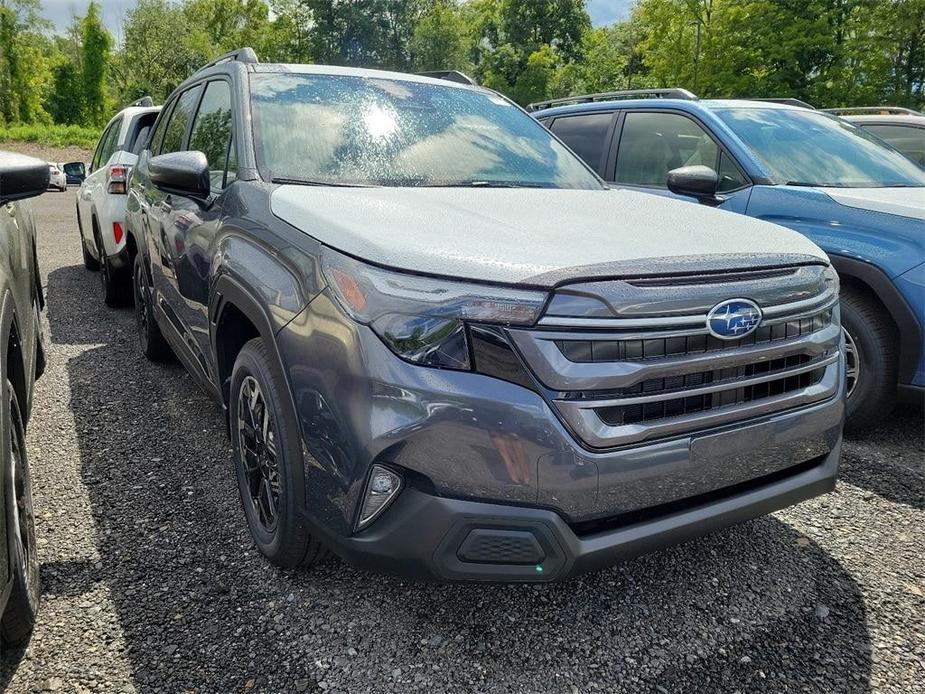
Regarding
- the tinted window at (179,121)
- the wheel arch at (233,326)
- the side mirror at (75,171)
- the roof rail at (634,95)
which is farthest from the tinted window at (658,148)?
the side mirror at (75,171)

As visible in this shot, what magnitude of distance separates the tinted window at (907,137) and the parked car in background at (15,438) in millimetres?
6762

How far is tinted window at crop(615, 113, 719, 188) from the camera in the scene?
4.64 m

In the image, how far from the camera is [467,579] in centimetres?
190

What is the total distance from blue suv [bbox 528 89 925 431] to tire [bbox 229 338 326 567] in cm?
259

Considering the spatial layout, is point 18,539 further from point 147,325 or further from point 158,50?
point 158,50

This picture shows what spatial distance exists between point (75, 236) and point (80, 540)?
10448mm

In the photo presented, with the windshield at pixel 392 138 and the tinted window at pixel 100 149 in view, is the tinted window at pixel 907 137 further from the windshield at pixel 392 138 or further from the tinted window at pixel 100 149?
the tinted window at pixel 100 149

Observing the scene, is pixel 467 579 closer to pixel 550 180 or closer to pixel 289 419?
pixel 289 419

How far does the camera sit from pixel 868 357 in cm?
366

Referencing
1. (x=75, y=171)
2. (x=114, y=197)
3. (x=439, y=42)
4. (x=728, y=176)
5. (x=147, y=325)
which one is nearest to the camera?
(x=728, y=176)

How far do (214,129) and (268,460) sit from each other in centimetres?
164

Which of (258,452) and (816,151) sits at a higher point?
(816,151)

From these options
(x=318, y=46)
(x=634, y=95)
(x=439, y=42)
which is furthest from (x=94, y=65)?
(x=634, y=95)

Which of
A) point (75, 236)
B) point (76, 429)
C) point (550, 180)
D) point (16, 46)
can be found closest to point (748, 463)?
point (550, 180)
